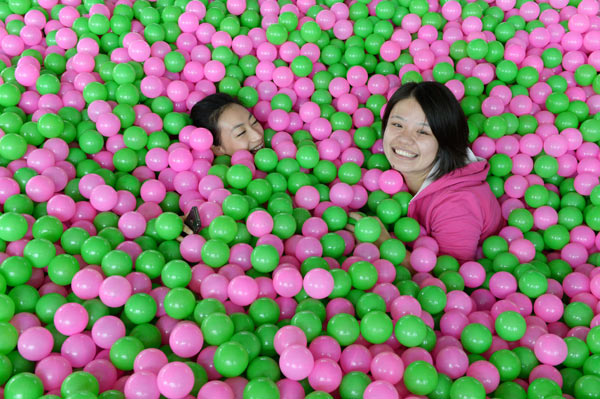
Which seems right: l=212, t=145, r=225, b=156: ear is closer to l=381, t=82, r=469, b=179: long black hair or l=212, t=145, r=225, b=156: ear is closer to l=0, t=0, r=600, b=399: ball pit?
l=0, t=0, r=600, b=399: ball pit

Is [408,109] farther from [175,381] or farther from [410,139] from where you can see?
[175,381]

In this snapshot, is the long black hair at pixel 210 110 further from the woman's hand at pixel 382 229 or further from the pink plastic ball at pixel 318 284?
the pink plastic ball at pixel 318 284

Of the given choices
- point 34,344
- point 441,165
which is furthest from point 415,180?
point 34,344

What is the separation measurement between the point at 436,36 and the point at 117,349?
75.8 inches

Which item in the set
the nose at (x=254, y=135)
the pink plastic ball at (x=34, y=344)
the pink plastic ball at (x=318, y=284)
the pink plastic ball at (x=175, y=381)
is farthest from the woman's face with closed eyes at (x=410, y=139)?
the pink plastic ball at (x=34, y=344)

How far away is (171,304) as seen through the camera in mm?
1393

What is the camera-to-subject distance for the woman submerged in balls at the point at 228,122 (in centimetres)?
216

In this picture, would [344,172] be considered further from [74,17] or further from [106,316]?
[74,17]

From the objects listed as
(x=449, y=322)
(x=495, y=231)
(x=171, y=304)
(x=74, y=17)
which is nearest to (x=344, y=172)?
(x=495, y=231)

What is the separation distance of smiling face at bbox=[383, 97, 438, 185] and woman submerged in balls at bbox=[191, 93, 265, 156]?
0.55m

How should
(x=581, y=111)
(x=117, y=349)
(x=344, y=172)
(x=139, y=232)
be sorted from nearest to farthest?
1. (x=117, y=349)
2. (x=139, y=232)
3. (x=344, y=172)
4. (x=581, y=111)

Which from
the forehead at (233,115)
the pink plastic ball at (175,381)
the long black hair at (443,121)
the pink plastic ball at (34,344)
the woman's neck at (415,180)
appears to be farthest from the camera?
the forehead at (233,115)

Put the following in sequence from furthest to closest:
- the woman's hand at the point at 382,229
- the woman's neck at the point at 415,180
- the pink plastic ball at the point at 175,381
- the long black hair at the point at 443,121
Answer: the woman's neck at the point at 415,180 < the long black hair at the point at 443,121 < the woman's hand at the point at 382,229 < the pink plastic ball at the point at 175,381

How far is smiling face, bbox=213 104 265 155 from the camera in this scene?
2160mm
